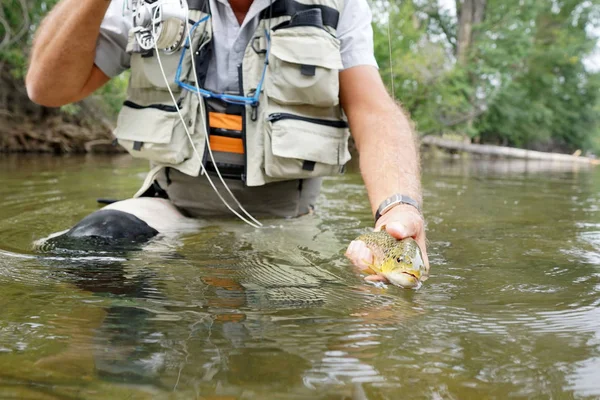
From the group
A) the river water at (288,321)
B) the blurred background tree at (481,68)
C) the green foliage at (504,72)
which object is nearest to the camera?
the river water at (288,321)

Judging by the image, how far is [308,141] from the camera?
315 cm

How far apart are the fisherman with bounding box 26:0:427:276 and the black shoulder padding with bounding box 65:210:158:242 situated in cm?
2

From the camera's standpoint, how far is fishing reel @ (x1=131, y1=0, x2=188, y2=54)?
2.76 meters

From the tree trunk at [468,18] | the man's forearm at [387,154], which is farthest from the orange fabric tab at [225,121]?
the tree trunk at [468,18]

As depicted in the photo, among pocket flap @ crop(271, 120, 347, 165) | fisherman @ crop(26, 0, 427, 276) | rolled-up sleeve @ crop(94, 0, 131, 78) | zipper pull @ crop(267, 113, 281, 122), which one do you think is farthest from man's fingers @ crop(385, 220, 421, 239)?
rolled-up sleeve @ crop(94, 0, 131, 78)

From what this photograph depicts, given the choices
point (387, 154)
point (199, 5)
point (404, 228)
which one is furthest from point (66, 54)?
point (404, 228)

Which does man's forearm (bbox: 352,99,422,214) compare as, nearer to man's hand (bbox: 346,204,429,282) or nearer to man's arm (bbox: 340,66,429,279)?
man's arm (bbox: 340,66,429,279)

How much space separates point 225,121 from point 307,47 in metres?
0.55

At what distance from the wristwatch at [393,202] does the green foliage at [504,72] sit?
43.8ft

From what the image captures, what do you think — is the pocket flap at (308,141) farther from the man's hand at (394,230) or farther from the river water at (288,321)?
the man's hand at (394,230)

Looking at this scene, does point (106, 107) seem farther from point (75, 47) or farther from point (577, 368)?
point (577, 368)

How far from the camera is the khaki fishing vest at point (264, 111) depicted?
309 centimetres

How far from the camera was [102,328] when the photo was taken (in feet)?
5.53

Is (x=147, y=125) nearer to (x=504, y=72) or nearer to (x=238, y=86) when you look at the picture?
(x=238, y=86)
